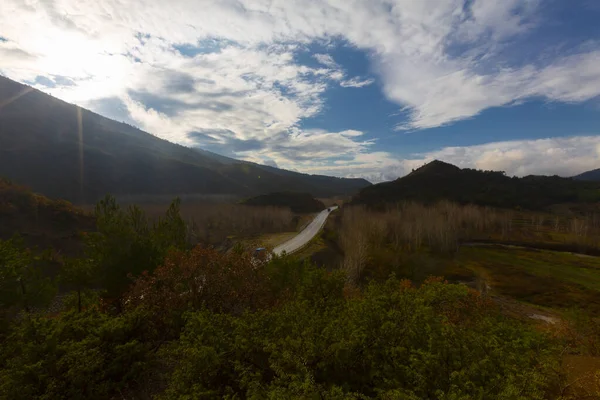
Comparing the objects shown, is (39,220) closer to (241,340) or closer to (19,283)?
(19,283)

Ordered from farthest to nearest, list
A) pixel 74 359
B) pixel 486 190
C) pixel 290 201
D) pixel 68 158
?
pixel 290 201
pixel 486 190
pixel 68 158
pixel 74 359

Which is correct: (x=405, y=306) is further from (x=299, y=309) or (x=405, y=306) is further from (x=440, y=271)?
(x=440, y=271)

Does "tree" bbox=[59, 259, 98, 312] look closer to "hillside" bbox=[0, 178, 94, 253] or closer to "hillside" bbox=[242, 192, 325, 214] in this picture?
"hillside" bbox=[0, 178, 94, 253]

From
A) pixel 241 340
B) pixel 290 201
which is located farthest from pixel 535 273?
pixel 290 201

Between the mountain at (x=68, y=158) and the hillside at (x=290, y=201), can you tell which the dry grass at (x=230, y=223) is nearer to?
the hillside at (x=290, y=201)

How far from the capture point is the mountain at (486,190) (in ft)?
507

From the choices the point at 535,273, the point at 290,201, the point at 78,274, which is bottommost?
the point at 535,273

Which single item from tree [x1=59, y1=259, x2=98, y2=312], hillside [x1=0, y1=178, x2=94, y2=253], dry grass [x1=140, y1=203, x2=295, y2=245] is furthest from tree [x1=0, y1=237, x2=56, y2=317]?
dry grass [x1=140, y1=203, x2=295, y2=245]

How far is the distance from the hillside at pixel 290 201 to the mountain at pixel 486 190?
2560 cm

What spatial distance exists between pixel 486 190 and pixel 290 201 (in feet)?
356

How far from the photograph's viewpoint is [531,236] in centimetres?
9481

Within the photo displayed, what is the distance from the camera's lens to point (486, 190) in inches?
6629

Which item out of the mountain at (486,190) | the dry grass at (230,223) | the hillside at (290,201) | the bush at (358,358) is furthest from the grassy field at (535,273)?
the hillside at (290,201)

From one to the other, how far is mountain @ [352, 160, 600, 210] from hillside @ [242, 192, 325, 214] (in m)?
25.6
